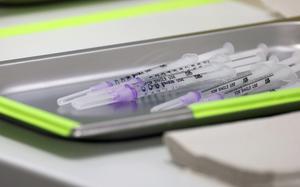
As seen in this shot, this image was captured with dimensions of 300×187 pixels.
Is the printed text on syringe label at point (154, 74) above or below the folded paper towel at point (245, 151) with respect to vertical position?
above

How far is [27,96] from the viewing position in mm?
541

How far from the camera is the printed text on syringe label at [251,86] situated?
0.51 m

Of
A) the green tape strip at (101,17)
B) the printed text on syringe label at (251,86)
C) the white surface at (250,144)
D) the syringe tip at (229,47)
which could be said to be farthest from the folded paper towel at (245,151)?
the green tape strip at (101,17)

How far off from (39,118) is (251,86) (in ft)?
0.68

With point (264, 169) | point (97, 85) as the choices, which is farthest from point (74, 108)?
point (264, 169)

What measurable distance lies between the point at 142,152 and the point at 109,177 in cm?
A: 5

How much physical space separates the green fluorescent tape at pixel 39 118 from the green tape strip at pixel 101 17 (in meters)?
0.24

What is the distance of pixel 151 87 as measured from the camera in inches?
20.5

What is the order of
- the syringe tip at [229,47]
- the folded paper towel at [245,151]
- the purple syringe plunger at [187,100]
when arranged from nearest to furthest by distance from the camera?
the folded paper towel at [245,151]
the purple syringe plunger at [187,100]
the syringe tip at [229,47]

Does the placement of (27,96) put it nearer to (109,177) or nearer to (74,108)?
(74,108)

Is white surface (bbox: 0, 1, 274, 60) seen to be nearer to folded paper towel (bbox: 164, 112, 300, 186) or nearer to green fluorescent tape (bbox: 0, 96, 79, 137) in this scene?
green fluorescent tape (bbox: 0, 96, 79, 137)

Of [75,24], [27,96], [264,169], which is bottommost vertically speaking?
[264,169]

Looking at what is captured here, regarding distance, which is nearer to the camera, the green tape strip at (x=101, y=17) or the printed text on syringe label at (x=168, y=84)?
the printed text on syringe label at (x=168, y=84)

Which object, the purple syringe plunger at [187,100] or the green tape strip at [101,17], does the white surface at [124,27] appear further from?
the purple syringe plunger at [187,100]
